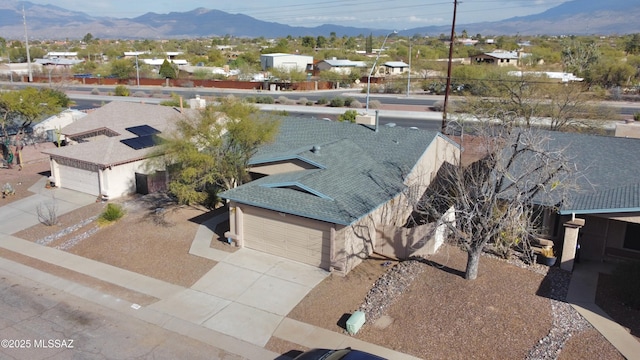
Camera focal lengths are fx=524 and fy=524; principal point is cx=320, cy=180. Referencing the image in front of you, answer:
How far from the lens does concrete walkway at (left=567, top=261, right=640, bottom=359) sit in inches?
542

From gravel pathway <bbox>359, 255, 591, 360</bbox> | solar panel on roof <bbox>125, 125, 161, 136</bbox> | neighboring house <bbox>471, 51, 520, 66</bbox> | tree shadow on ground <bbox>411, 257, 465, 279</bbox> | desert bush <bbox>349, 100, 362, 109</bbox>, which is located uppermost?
neighboring house <bbox>471, 51, 520, 66</bbox>

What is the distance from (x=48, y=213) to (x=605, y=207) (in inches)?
921

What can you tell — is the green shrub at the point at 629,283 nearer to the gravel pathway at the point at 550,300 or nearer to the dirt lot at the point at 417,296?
the gravel pathway at the point at 550,300

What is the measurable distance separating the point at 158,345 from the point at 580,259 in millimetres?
15045

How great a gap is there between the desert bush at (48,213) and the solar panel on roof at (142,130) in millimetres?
6406

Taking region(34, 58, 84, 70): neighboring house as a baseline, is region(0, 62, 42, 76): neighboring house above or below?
below

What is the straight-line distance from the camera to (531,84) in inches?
1688

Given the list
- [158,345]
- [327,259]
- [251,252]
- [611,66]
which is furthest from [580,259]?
[611,66]

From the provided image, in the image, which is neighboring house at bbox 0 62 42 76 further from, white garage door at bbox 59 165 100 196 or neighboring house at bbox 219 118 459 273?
neighboring house at bbox 219 118 459 273

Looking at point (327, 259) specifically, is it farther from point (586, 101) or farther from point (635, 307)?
point (586, 101)

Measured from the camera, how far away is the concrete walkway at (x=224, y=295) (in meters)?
14.7

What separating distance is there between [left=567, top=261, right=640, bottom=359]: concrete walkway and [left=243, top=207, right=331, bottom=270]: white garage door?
810 cm

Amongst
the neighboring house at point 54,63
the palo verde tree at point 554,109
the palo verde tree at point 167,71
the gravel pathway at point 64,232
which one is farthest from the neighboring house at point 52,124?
the neighboring house at point 54,63

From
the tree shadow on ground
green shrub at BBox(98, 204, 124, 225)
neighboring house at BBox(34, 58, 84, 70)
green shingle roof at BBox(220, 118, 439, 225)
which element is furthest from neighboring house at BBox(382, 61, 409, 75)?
the tree shadow on ground
